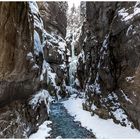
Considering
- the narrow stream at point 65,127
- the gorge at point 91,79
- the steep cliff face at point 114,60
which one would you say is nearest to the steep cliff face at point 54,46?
the gorge at point 91,79

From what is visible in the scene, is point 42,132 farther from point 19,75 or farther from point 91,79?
point 91,79

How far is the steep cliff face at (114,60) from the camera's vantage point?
889 inches

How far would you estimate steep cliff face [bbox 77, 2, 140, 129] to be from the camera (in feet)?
74.1

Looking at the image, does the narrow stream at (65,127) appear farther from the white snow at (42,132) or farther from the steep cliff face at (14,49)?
the steep cliff face at (14,49)

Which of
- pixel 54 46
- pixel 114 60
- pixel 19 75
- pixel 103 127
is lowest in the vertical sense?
pixel 103 127

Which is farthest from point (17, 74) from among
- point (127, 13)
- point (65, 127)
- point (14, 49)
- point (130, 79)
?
point (127, 13)

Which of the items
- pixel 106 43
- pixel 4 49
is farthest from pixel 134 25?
pixel 4 49

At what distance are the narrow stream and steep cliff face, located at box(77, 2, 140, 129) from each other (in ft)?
10.0

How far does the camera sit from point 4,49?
15.7 metres

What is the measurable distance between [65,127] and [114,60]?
891 cm

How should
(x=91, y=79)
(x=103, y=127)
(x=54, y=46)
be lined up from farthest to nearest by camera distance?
(x=54, y=46) < (x=91, y=79) < (x=103, y=127)

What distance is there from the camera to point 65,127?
25.7 m

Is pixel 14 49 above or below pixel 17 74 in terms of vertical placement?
above

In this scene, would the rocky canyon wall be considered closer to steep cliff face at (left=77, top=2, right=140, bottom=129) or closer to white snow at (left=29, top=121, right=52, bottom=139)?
white snow at (left=29, top=121, right=52, bottom=139)
